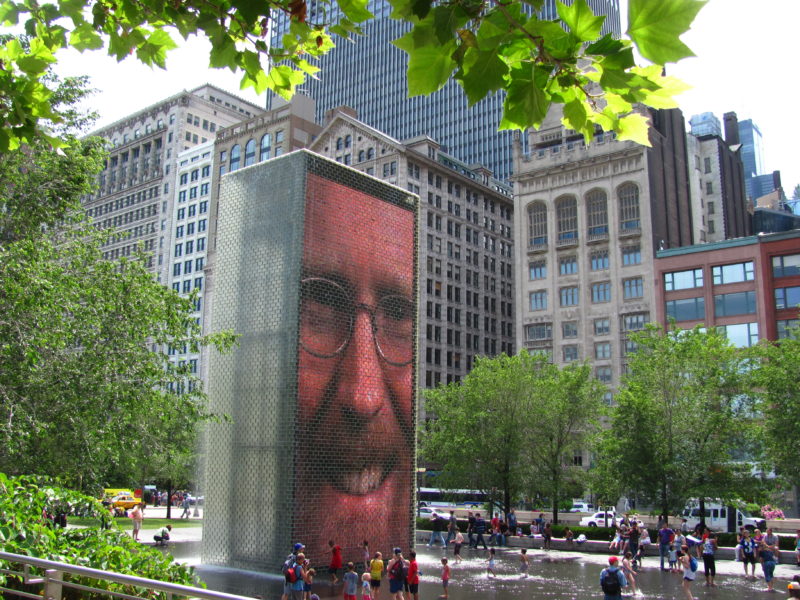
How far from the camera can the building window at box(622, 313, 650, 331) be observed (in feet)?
244

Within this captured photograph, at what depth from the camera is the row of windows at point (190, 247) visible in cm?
11244

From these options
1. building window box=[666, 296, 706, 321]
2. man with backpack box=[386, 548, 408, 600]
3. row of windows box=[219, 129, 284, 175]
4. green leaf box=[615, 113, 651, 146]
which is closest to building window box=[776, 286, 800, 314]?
building window box=[666, 296, 706, 321]

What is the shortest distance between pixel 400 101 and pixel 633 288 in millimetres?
93210

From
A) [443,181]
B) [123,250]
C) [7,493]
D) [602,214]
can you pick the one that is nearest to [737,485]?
[7,493]

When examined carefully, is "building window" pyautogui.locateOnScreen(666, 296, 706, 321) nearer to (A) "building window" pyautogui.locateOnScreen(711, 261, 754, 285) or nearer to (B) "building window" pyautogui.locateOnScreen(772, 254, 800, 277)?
(A) "building window" pyautogui.locateOnScreen(711, 261, 754, 285)

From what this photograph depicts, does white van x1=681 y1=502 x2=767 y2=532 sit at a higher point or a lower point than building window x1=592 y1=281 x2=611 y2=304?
lower

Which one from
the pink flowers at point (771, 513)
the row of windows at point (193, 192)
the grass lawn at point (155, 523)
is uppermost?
the row of windows at point (193, 192)

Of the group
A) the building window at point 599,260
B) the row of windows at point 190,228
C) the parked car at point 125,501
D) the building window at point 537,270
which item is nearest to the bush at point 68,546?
the parked car at point 125,501

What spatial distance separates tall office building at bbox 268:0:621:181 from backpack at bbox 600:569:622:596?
132642 millimetres

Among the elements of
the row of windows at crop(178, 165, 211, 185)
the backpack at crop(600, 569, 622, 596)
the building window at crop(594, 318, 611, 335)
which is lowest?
the backpack at crop(600, 569, 622, 596)

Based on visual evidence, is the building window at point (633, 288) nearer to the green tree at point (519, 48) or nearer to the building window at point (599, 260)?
the building window at point (599, 260)

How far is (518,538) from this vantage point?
135 ft

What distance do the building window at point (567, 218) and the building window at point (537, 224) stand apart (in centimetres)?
159

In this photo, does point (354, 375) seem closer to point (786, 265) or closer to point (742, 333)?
A: point (742, 333)
